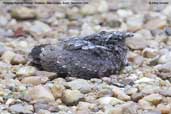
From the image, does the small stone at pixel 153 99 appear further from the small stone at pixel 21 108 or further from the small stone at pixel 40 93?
the small stone at pixel 21 108

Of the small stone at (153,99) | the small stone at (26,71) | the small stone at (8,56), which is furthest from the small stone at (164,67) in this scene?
the small stone at (8,56)

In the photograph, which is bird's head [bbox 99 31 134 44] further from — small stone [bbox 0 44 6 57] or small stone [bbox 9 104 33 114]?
small stone [bbox 9 104 33 114]

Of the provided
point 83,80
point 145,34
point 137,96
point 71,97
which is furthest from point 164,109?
point 145,34

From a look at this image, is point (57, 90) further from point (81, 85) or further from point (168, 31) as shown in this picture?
point (168, 31)

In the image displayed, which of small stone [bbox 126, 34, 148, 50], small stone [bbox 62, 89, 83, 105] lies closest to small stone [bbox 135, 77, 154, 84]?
small stone [bbox 62, 89, 83, 105]

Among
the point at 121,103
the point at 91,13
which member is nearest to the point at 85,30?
the point at 91,13

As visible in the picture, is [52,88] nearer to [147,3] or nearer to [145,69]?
[145,69]
